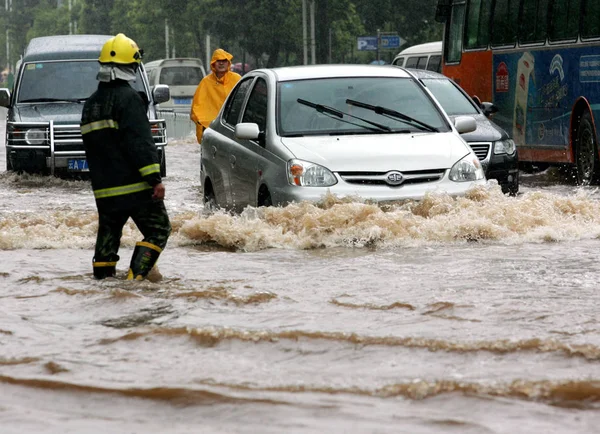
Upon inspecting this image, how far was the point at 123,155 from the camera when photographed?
28.6 ft

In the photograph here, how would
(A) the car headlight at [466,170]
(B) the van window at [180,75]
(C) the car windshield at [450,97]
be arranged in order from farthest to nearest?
1. (B) the van window at [180,75]
2. (C) the car windshield at [450,97]
3. (A) the car headlight at [466,170]

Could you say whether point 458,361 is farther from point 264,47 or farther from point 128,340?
point 264,47

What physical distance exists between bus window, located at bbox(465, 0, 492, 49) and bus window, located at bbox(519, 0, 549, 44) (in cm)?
156

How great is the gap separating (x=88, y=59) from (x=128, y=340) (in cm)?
1312

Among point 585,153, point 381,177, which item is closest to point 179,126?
point 585,153

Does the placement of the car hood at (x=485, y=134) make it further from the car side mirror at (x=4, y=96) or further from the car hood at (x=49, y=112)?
the car side mirror at (x=4, y=96)

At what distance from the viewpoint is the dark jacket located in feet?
28.2

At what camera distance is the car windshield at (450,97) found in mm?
16922

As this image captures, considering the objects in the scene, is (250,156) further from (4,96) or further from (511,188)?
(4,96)

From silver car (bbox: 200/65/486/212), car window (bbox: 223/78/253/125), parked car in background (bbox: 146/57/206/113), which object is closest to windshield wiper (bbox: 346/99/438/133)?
silver car (bbox: 200/65/486/212)

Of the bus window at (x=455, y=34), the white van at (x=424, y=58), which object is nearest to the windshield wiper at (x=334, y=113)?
the bus window at (x=455, y=34)

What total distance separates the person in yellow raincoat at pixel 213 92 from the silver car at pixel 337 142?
362 centimetres

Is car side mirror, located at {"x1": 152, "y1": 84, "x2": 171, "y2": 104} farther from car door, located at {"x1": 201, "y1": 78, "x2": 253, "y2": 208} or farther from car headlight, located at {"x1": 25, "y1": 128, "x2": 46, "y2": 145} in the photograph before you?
car door, located at {"x1": 201, "y1": 78, "x2": 253, "y2": 208}

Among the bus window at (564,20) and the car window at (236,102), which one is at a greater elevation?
the bus window at (564,20)
